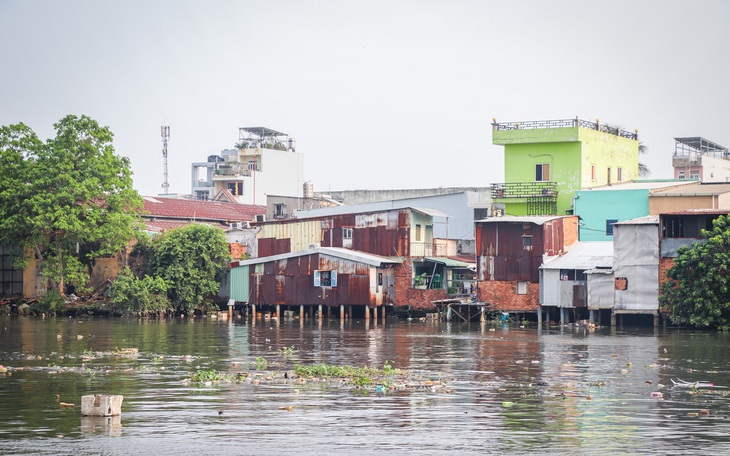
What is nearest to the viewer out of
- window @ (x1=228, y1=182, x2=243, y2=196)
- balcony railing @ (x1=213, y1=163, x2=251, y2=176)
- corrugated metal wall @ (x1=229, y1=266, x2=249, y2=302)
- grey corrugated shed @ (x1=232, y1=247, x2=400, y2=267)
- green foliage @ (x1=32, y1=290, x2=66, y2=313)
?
grey corrugated shed @ (x1=232, y1=247, x2=400, y2=267)

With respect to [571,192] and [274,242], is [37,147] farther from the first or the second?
[571,192]

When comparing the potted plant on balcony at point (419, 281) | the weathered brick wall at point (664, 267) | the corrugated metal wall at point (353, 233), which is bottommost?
the potted plant on balcony at point (419, 281)

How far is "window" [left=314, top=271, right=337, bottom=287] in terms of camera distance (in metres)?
64.5

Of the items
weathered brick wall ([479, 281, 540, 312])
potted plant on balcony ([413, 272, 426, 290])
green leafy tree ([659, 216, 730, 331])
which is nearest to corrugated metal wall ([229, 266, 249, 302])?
potted plant on balcony ([413, 272, 426, 290])

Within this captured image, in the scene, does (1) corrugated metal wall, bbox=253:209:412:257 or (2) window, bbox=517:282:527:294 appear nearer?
(2) window, bbox=517:282:527:294

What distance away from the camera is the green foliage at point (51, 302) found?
67.2 meters

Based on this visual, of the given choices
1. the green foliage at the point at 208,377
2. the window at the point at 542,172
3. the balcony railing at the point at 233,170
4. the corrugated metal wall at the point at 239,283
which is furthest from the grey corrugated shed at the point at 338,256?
the balcony railing at the point at 233,170

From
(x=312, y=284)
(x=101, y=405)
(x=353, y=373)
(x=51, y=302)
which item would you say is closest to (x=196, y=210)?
(x=51, y=302)

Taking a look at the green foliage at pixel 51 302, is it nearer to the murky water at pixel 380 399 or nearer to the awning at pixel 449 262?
the murky water at pixel 380 399

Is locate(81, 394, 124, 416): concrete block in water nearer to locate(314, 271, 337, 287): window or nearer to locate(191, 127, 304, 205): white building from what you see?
locate(314, 271, 337, 287): window

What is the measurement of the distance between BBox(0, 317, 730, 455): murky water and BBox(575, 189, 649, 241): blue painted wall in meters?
19.2

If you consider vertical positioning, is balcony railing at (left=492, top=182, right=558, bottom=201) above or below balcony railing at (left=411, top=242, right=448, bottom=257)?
above

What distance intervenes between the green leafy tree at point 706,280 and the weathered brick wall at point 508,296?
9.15 m

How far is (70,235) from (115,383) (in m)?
37.7
